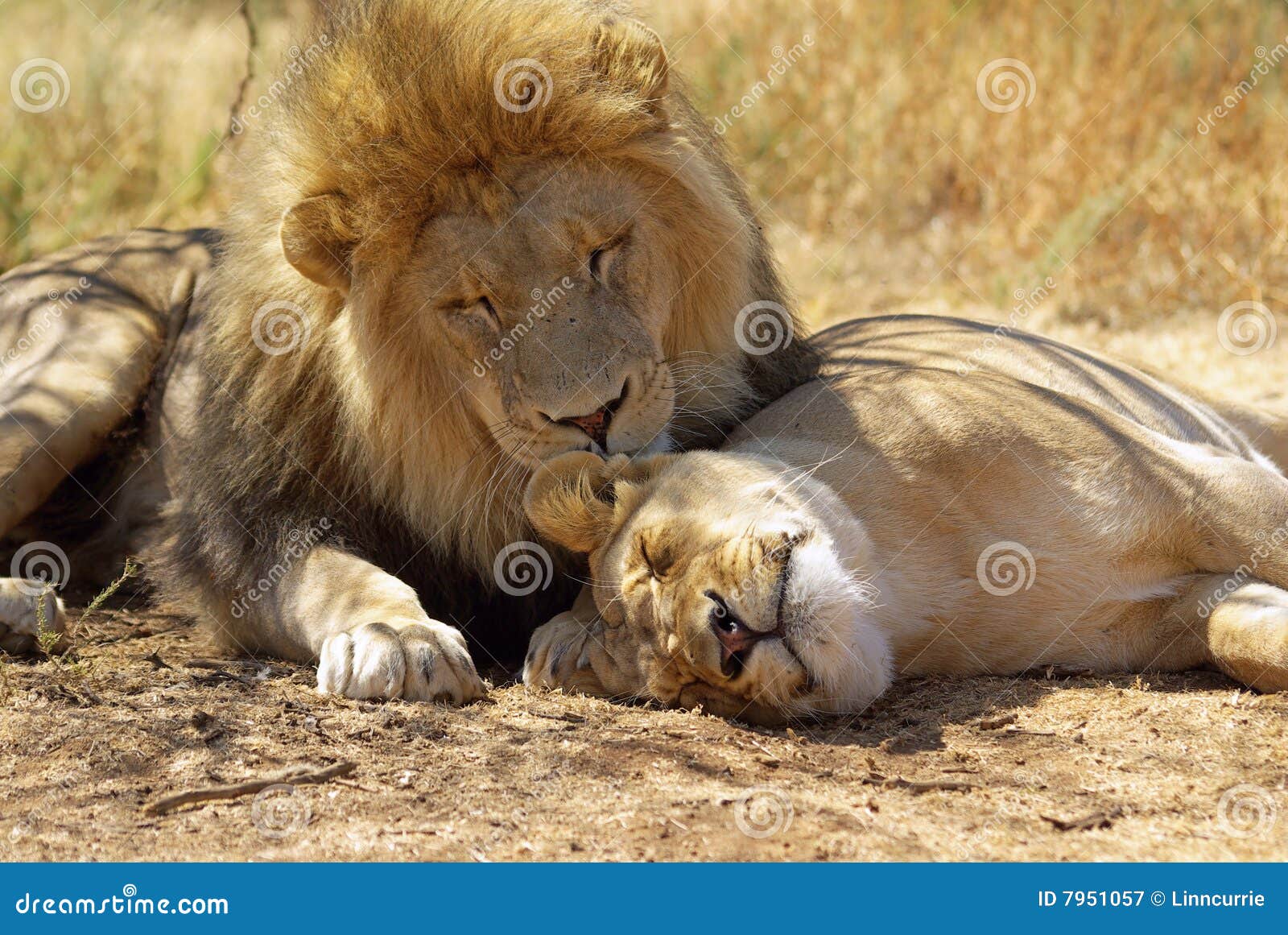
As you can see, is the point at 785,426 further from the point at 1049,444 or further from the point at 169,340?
the point at 169,340

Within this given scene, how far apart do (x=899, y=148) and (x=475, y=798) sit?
6.62 metres

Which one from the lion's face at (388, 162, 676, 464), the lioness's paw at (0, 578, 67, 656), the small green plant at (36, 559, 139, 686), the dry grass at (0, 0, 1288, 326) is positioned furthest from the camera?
the dry grass at (0, 0, 1288, 326)

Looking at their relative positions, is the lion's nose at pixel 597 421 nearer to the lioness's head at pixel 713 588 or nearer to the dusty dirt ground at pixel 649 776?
the lioness's head at pixel 713 588

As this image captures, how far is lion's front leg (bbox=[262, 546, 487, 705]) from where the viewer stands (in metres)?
3.35

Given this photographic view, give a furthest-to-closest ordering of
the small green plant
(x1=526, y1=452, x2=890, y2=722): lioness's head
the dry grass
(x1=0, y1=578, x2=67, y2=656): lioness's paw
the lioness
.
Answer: the dry grass
(x1=0, y1=578, x2=67, y2=656): lioness's paw
the small green plant
the lioness
(x1=526, y1=452, x2=890, y2=722): lioness's head

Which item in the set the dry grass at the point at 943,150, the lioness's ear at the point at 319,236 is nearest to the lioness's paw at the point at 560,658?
the lioness's ear at the point at 319,236

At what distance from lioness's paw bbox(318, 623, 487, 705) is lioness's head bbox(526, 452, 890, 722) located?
232 mm

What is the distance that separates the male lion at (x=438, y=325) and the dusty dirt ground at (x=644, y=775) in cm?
35

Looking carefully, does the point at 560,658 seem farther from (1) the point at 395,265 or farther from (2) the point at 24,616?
(2) the point at 24,616

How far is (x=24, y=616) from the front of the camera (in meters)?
3.91

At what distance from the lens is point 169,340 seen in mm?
5117

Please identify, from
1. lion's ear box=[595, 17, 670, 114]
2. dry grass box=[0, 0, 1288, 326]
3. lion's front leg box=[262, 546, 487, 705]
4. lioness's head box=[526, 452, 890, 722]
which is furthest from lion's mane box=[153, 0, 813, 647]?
dry grass box=[0, 0, 1288, 326]

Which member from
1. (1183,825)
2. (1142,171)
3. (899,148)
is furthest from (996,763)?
(899,148)

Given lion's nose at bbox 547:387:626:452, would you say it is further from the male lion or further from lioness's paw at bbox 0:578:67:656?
lioness's paw at bbox 0:578:67:656
